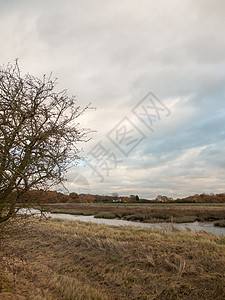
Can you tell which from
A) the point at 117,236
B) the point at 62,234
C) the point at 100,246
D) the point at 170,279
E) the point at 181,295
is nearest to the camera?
the point at 181,295

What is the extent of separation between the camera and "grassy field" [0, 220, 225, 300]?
16.4 ft

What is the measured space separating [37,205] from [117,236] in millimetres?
6797

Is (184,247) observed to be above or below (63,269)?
above

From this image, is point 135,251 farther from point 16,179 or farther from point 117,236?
point 16,179

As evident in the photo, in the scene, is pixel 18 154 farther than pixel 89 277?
No

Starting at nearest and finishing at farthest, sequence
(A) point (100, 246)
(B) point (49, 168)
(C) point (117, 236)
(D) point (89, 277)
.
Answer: (B) point (49, 168), (D) point (89, 277), (A) point (100, 246), (C) point (117, 236)

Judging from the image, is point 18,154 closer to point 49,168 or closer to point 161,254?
point 49,168

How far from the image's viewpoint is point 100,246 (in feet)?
29.6

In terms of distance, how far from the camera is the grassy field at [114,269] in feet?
16.4

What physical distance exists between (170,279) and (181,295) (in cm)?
60

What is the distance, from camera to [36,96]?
428 cm

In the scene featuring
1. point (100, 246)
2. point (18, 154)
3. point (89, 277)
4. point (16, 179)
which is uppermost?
point (18, 154)

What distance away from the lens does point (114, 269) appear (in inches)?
286

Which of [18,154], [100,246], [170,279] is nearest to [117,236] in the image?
[100,246]
